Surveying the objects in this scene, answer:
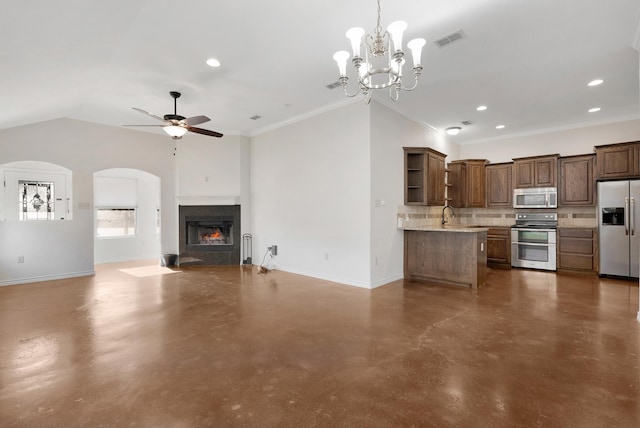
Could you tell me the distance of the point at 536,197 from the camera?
6660 mm

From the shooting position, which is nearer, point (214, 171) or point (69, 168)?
point (69, 168)

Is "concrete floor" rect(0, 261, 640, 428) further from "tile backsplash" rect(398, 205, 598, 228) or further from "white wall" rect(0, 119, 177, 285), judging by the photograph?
"tile backsplash" rect(398, 205, 598, 228)

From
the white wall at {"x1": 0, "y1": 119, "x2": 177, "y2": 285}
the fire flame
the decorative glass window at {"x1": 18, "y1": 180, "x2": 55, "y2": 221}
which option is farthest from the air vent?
the decorative glass window at {"x1": 18, "y1": 180, "x2": 55, "y2": 221}

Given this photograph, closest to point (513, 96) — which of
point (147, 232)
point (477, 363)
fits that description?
point (477, 363)

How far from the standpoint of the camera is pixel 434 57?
12.1 feet

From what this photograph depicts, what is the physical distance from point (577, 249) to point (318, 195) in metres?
5.29

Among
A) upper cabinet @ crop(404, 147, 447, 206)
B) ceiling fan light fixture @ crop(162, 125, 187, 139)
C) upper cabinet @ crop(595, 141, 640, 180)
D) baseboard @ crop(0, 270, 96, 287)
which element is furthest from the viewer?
upper cabinet @ crop(404, 147, 447, 206)

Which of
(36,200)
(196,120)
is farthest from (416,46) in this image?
(36,200)

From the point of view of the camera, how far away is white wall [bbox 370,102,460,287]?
4.97m

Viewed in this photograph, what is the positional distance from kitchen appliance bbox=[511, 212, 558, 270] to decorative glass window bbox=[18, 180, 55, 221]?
30.9ft

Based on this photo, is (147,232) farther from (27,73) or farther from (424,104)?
(424,104)

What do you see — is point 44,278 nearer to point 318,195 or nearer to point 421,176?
point 318,195

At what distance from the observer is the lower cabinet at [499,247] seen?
6742mm

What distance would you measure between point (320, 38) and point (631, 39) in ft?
11.0
